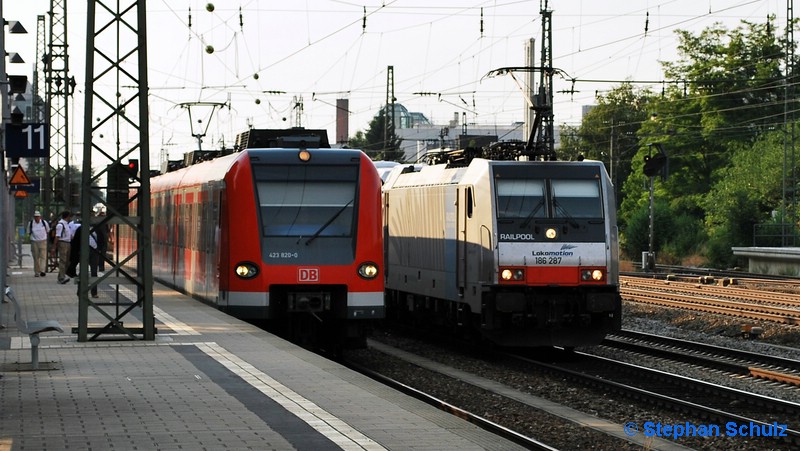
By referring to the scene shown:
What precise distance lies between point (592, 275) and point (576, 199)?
3.76ft

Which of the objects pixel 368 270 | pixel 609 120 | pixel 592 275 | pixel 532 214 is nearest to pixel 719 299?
pixel 592 275

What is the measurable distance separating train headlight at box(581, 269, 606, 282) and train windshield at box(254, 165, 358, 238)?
363 centimetres

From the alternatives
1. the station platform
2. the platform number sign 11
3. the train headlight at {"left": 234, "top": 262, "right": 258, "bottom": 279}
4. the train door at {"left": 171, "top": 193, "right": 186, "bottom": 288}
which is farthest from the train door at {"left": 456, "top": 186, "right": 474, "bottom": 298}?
the platform number sign 11

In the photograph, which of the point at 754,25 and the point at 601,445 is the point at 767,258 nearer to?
the point at 754,25

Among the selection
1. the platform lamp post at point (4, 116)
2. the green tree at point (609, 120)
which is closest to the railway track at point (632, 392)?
the platform lamp post at point (4, 116)

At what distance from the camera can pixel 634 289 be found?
36250 mm

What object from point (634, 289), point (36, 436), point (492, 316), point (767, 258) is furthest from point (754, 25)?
point (36, 436)

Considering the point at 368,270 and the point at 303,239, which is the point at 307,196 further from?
the point at 368,270

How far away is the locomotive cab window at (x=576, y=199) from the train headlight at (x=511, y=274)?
102 centimetres

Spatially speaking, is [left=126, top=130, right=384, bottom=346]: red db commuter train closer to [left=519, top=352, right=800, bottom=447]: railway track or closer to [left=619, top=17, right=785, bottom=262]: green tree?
[left=519, top=352, right=800, bottom=447]: railway track

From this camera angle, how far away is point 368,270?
18344 mm

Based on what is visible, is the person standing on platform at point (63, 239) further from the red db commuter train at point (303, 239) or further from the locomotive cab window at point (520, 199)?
the locomotive cab window at point (520, 199)

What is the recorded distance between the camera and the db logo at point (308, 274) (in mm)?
18172

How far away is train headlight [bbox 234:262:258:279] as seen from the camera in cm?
1825
